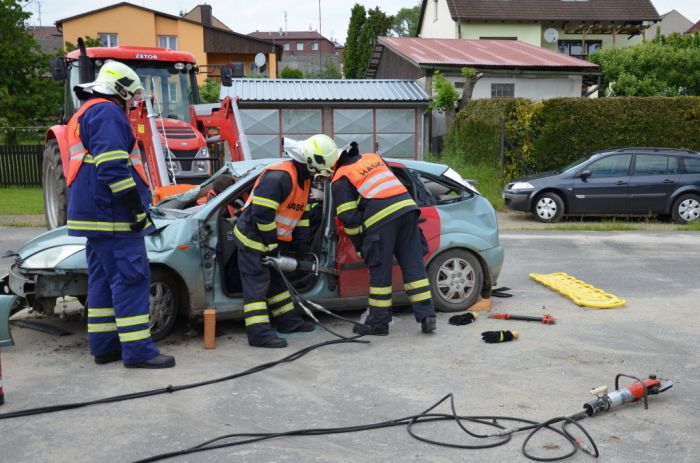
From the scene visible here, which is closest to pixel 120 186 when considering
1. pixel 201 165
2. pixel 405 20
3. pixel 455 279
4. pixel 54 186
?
pixel 455 279

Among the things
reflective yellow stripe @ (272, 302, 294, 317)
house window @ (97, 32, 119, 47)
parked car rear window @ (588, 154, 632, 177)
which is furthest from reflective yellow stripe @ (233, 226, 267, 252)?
house window @ (97, 32, 119, 47)

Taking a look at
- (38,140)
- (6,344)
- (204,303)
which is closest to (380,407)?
(204,303)

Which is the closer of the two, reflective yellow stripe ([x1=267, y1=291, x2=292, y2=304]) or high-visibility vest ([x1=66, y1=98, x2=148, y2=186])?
high-visibility vest ([x1=66, y1=98, x2=148, y2=186])

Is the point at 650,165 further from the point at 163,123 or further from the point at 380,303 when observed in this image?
the point at 380,303

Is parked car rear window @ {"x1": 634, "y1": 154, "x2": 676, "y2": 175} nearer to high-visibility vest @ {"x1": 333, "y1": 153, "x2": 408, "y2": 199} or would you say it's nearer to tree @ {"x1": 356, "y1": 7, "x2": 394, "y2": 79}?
high-visibility vest @ {"x1": 333, "y1": 153, "x2": 408, "y2": 199}

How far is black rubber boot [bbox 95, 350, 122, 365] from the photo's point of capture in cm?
589

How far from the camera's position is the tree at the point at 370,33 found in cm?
5106

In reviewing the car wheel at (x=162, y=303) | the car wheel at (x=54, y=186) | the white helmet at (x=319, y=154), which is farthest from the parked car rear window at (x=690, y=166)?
the car wheel at (x=162, y=303)

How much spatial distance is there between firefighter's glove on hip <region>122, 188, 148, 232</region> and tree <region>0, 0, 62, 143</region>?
23.5 meters

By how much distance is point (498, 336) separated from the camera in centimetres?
653

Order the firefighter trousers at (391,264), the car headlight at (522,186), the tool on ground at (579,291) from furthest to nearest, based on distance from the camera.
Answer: the car headlight at (522,186) < the tool on ground at (579,291) < the firefighter trousers at (391,264)

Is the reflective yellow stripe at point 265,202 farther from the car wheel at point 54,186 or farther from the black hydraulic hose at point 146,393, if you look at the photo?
the car wheel at point 54,186

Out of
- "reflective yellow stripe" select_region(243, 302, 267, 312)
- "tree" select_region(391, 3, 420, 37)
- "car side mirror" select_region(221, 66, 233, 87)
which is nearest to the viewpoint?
"reflective yellow stripe" select_region(243, 302, 267, 312)

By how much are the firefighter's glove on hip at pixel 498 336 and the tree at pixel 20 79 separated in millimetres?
24124
